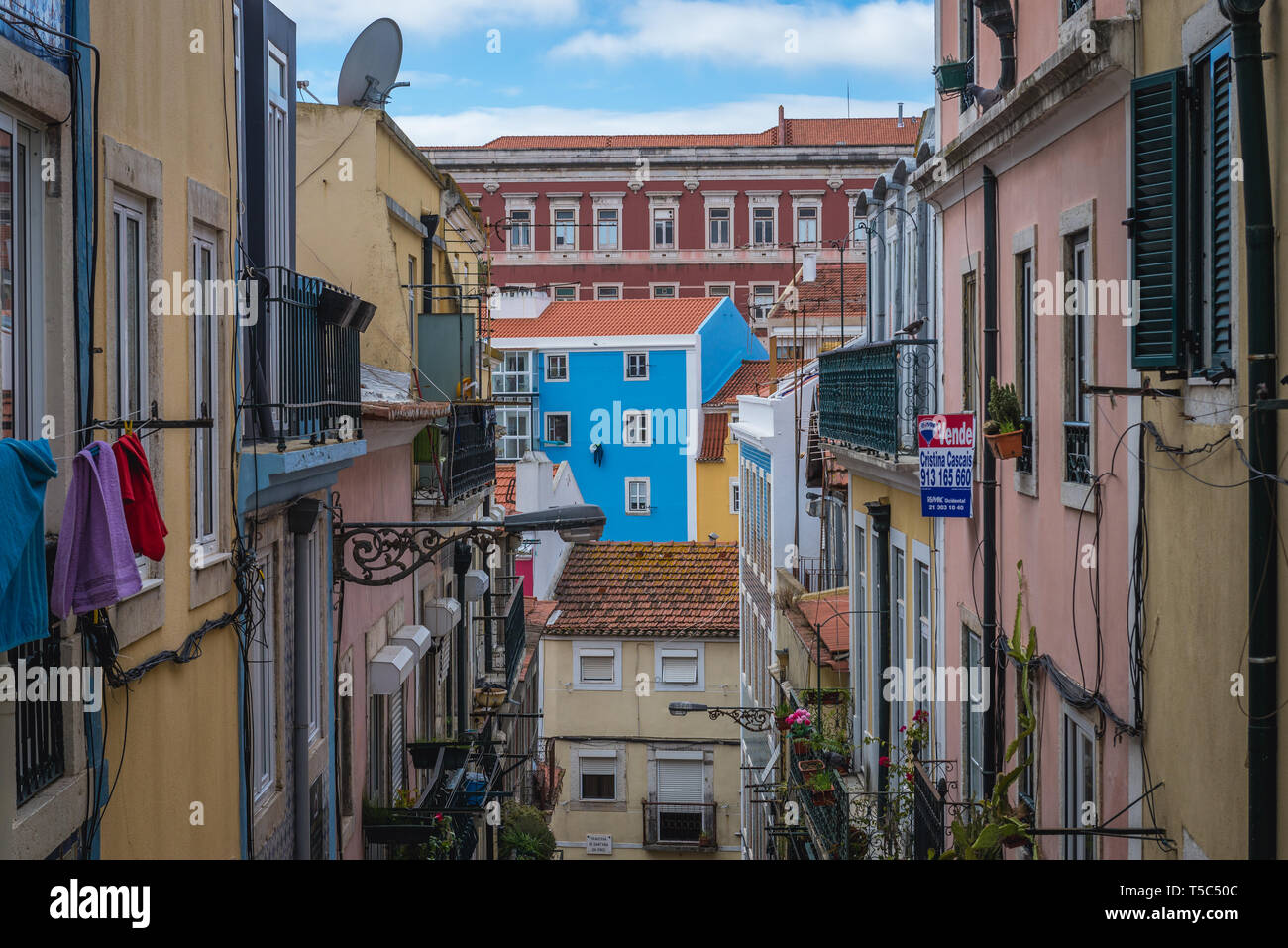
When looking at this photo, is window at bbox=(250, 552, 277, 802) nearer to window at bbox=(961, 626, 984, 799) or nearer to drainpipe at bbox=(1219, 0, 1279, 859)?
window at bbox=(961, 626, 984, 799)

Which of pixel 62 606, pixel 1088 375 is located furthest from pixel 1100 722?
pixel 62 606

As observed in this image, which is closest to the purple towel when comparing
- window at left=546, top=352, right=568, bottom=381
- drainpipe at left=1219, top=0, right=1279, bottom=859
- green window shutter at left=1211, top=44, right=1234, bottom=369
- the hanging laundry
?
the hanging laundry

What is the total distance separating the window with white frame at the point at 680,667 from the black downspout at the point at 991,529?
2172 cm

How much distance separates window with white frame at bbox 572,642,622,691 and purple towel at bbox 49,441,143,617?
28.0 meters

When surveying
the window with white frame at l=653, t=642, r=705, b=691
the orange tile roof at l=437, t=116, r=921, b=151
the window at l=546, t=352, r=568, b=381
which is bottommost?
the window with white frame at l=653, t=642, r=705, b=691

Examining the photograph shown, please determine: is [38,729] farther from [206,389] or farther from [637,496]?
[637,496]

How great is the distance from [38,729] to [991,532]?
7.82 m

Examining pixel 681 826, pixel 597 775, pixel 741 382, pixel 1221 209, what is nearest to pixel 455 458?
pixel 1221 209

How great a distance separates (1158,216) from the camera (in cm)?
754

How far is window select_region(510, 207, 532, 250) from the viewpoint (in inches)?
2274

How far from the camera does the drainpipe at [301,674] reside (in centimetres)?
1080

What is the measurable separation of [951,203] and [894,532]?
4.02 meters

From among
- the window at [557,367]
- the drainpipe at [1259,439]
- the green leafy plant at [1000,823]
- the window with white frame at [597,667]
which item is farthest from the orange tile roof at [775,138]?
the drainpipe at [1259,439]

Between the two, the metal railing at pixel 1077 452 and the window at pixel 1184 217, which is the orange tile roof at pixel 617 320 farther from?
the window at pixel 1184 217
